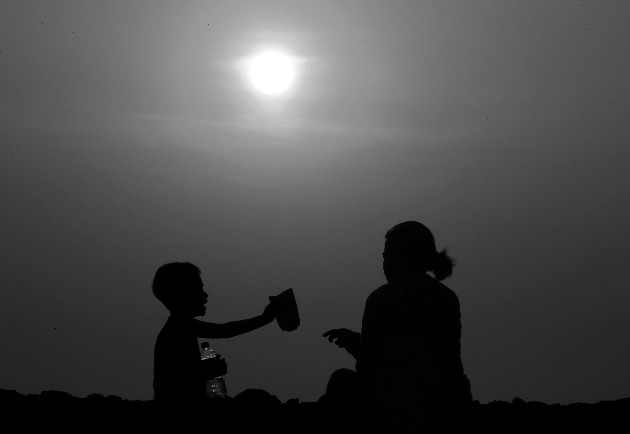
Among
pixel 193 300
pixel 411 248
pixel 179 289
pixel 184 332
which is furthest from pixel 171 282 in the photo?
pixel 411 248

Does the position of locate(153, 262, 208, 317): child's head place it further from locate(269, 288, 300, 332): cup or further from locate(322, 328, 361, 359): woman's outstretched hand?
locate(322, 328, 361, 359): woman's outstretched hand

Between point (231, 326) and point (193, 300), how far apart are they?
0.90 ft

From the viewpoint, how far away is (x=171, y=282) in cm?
434

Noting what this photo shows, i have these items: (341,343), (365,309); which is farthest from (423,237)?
(341,343)

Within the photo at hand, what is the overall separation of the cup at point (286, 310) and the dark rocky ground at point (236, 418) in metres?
1.00

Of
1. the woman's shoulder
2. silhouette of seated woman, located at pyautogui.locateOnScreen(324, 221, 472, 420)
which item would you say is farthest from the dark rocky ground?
the woman's shoulder

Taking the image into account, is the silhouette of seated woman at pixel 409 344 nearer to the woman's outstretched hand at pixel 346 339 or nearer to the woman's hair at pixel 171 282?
the woman's outstretched hand at pixel 346 339

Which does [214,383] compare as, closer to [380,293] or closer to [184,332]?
[184,332]

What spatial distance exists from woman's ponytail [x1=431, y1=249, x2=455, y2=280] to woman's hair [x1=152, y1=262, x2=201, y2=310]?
4.81ft

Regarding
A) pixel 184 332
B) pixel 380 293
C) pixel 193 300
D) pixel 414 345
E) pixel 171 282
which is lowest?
pixel 414 345

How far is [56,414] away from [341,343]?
5.04ft

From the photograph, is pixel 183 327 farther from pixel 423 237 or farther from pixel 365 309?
pixel 423 237

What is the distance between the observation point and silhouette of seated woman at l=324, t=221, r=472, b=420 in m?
3.29

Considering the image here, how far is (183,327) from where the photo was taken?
13.9 feet
